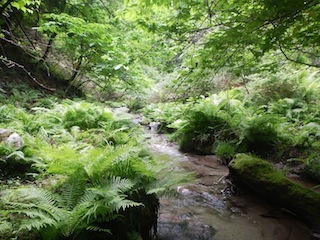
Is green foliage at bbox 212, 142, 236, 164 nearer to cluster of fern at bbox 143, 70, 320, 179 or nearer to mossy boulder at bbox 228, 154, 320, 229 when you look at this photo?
cluster of fern at bbox 143, 70, 320, 179

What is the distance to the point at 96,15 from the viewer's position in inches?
384

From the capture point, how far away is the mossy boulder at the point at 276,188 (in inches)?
128

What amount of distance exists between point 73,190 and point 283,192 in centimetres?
Answer: 284

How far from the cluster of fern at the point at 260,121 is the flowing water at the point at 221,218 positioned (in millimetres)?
1539

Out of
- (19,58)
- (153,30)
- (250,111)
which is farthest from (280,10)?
(19,58)

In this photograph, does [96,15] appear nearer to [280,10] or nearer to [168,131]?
[168,131]

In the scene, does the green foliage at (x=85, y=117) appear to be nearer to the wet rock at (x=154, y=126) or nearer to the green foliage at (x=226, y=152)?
the green foliage at (x=226, y=152)

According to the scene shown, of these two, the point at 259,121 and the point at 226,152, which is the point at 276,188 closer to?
the point at 226,152

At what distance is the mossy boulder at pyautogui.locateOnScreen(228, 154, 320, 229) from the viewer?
325 cm

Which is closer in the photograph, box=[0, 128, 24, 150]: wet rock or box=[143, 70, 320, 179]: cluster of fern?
box=[0, 128, 24, 150]: wet rock

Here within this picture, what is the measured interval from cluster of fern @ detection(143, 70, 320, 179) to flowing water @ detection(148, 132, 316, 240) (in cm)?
154

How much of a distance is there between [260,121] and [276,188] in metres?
2.27

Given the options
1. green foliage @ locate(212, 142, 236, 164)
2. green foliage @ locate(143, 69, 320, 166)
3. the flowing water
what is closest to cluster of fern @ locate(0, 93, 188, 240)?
the flowing water

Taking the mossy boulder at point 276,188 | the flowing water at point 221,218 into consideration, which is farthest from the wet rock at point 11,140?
the mossy boulder at point 276,188
